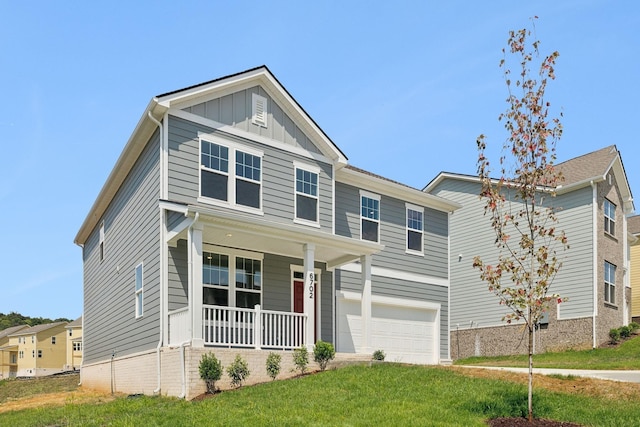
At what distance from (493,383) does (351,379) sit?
8.29 feet

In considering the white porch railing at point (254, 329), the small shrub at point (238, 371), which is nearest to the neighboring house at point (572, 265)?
the white porch railing at point (254, 329)

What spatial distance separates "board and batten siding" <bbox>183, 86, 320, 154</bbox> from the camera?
1530 centimetres

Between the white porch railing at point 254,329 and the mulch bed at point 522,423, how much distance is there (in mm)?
5879

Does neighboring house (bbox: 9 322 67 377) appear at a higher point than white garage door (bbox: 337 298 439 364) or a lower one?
lower

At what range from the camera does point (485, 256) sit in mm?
28641

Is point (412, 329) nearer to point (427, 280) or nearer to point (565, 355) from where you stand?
point (427, 280)

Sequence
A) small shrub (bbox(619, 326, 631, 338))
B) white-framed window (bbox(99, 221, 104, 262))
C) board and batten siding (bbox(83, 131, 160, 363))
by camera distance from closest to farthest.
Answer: board and batten siding (bbox(83, 131, 160, 363))
white-framed window (bbox(99, 221, 104, 262))
small shrub (bbox(619, 326, 631, 338))

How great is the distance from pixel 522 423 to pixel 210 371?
19.5ft

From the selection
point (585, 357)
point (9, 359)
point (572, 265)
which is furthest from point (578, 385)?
point (9, 359)

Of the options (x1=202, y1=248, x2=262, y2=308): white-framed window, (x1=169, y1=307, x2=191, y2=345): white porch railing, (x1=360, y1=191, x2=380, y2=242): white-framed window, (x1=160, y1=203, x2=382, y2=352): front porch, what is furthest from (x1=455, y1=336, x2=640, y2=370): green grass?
(x1=169, y1=307, x2=191, y2=345): white porch railing

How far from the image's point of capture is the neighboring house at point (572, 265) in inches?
992

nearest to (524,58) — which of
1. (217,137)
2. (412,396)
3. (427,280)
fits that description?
(412,396)

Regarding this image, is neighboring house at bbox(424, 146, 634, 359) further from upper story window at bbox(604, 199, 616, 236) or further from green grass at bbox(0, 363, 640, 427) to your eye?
green grass at bbox(0, 363, 640, 427)

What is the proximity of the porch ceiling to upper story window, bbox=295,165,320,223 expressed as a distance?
1077 mm
